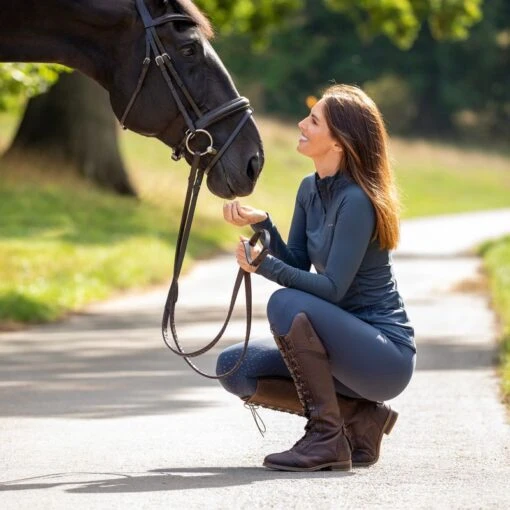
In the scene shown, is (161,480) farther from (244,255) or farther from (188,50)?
(188,50)

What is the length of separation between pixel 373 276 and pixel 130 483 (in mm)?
1374

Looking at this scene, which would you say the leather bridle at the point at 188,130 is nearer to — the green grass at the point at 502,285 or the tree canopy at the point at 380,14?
the green grass at the point at 502,285

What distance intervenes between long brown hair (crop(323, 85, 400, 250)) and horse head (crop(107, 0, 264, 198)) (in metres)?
0.36

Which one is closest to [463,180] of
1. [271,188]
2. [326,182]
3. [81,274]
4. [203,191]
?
[271,188]

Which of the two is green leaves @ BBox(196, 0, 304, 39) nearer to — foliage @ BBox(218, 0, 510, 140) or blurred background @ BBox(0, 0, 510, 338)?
blurred background @ BBox(0, 0, 510, 338)

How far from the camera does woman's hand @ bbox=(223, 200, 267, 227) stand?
6.43 m

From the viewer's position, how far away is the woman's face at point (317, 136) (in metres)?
6.74

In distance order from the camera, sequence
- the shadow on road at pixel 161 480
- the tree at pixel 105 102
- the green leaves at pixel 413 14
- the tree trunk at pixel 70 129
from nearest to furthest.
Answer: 1. the shadow on road at pixel 161 480
2. the green leaves at pixel 413 14
3. the tree at pixel 105 102
4. the tree trunk at pixel 70 129

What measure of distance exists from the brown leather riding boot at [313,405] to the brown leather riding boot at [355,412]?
22cm

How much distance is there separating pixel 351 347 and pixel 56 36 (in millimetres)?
1903

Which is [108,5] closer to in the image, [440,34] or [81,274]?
[81,274]

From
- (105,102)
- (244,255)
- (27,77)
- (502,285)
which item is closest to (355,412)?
(244,255)

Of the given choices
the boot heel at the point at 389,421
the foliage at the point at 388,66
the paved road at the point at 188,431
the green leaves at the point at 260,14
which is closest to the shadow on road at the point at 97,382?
the paved road at the point at 188,431

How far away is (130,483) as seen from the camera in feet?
20.7
